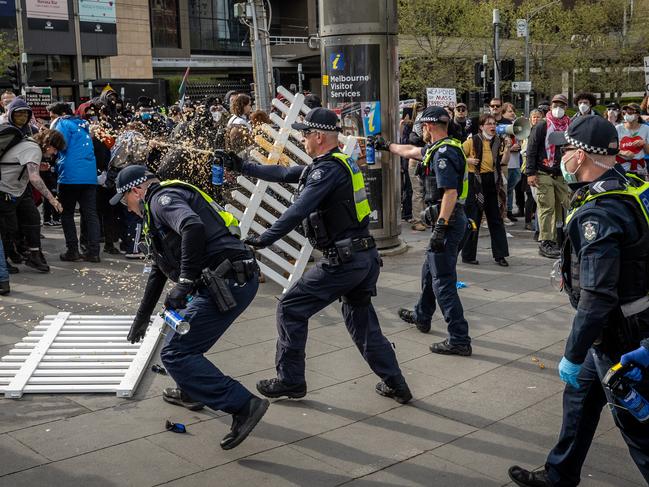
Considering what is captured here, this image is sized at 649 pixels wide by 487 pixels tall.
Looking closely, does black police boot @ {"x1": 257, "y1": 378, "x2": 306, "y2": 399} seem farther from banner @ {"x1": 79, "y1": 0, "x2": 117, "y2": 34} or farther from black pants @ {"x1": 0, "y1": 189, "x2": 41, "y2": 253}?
banner @ {"x1": 79, "y1": 0, "x2": 117, "y2": 34}

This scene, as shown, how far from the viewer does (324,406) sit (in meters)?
5.49

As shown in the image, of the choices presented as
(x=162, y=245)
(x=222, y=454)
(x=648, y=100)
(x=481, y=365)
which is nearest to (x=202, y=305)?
(x=162, y=245)

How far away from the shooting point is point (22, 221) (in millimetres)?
9750

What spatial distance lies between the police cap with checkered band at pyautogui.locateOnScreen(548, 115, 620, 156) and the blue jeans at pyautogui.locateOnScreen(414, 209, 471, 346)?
273 cm

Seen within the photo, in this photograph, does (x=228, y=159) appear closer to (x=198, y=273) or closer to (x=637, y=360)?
(x=198, y=273)

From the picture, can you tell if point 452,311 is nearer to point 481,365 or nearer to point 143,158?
point 481,365

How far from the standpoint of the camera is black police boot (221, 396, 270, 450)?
4734 millimetres

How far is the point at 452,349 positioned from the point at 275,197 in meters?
3.40

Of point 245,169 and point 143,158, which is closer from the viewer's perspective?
point 245,169

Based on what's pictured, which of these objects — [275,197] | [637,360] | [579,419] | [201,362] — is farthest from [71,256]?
[637,360]

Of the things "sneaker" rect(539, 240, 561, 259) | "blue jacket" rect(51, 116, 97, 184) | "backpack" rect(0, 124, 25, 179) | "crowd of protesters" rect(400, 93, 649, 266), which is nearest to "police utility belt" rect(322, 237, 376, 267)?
"crowd of protesters" rect(400, 93, 649, 266)

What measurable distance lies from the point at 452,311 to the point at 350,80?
446 cm

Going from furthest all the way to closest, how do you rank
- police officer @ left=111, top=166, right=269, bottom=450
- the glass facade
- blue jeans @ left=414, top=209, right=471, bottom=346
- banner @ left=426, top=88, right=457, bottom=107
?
the glass facade
banner @ left=426, top=88, right=457, bottom=107
blue jeans @ left=414, top=209, right=471, bottom=346
police officer @ left=111, top=166, right=269, bottom=450

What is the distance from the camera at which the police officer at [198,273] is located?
463 cm
